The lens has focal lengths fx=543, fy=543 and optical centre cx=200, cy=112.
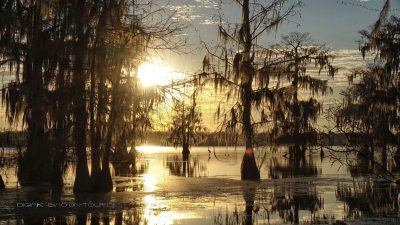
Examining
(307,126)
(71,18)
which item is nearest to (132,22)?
(71,18)

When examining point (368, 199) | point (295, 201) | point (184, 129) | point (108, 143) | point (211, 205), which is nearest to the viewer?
point (211, 205)

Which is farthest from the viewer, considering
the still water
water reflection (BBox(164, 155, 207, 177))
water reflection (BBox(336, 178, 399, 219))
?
water reflection (BBox(164, 155, 207, 177))

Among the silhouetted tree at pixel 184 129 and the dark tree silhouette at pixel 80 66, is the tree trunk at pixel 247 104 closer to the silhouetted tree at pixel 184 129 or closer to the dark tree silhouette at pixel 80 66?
the dark tree silhouette at pixel 80 66

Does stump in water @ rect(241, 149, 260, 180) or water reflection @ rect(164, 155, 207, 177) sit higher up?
Answer: stump in water @ rect(241, 149, 260, 180)

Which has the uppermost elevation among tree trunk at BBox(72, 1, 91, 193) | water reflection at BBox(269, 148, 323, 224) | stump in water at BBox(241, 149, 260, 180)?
tree trunk at BBox(72, 1, 91, 193)

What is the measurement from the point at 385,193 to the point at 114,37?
1016cm

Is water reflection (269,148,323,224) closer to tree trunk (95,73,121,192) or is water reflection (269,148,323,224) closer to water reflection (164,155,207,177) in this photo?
tree trunk (95,73,121,192)

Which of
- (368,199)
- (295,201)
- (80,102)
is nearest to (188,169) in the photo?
(80,102)

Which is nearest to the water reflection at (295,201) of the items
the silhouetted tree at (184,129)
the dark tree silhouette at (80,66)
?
the dark tree silhouette at (80,66)

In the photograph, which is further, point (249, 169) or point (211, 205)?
point (249, 169)

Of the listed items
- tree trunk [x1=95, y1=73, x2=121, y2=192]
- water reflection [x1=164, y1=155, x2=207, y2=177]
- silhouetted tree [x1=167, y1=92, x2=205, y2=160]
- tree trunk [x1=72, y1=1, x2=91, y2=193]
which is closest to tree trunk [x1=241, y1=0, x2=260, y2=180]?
water reflection [x1=164, y1=155, x2=207, y2=177]

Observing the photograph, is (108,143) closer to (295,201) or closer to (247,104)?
(295,201)

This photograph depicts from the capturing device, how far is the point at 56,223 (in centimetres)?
1102

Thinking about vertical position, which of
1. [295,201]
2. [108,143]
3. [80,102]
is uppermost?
[80,102]
